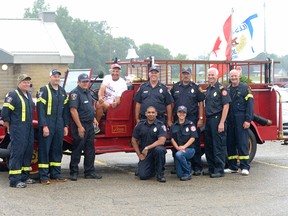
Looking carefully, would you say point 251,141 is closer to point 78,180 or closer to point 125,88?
point 125,88

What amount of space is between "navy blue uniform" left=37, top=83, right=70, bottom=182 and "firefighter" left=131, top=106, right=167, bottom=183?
4.01 feet

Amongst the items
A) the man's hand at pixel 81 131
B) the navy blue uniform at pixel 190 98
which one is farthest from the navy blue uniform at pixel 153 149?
the man's hand at pixel 81 131

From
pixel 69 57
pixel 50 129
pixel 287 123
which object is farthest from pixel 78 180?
pixel 69 57

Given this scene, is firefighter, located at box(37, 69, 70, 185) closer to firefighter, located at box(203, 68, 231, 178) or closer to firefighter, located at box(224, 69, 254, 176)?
firefighter, located at box(203, 68, 231, 178)

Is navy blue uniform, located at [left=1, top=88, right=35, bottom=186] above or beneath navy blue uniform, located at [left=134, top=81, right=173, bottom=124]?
beneath

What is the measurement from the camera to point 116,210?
7.57m

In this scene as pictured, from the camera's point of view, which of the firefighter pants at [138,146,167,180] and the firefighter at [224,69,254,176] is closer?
the firefighter pants at [138,146,167,180]

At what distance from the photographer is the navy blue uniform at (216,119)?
10094 millimetres

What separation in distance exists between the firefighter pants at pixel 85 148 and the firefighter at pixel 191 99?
1546mm

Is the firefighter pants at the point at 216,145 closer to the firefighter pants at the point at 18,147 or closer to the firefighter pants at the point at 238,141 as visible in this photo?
the firefighter pants at the point at 238,141

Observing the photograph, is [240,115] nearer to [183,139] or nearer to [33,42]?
[183,139]

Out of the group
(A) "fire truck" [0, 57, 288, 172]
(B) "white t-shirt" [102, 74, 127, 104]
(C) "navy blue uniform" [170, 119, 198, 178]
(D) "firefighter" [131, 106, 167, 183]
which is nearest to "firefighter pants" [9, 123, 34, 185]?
(A) "fire truck" [0, 57, 288, 172]

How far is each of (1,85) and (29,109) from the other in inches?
1155

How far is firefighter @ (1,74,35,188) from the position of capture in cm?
907
